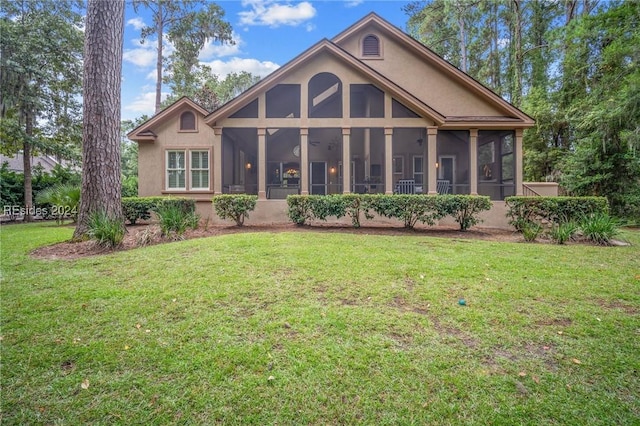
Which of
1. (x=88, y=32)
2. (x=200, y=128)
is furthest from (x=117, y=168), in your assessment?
(x=200, y=128)

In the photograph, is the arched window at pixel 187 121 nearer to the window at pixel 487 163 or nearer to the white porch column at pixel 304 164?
the white porch column at pixel 304 164

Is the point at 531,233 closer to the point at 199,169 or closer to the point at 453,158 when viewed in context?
the point at 453,158

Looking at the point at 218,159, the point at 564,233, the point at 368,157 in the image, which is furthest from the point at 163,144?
the point at 564,233

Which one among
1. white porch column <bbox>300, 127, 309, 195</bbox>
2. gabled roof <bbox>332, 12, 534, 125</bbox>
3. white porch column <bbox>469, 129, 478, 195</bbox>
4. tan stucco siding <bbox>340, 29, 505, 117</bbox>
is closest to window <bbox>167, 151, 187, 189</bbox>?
white porch column <bbox>300, 127, 309, 195</bbox>

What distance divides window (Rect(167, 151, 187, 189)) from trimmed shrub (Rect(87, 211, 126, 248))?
288 inches

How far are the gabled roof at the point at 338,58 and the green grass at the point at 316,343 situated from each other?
25.8 ft

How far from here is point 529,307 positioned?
3.62 meters

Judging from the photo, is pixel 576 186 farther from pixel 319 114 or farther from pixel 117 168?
pixel 117 168

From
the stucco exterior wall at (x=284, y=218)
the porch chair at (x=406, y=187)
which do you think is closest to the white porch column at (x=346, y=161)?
the stucco exterior wall at (x=284, y=218)

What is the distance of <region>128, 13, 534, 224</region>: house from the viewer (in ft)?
37.7

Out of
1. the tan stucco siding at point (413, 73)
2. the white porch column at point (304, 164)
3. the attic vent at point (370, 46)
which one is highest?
the attic vent at point (370, 46)

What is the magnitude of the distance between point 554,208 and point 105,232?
1202 cm

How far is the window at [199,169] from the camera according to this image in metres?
13.5

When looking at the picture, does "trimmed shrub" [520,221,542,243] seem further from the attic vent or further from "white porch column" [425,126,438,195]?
the attic vent
